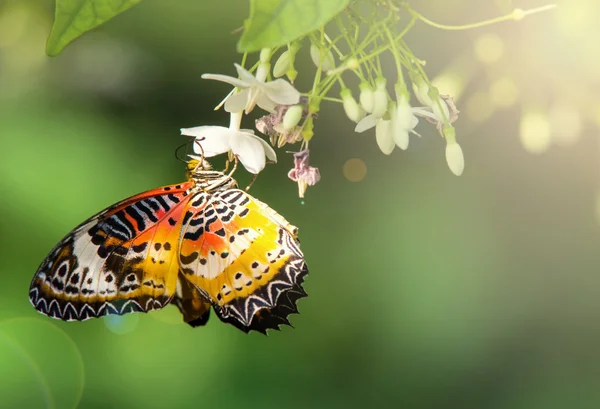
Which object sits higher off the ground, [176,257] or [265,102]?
[265,102]

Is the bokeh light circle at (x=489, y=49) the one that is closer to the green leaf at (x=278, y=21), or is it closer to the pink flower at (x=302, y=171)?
the pink flower at (x=302, y=171)

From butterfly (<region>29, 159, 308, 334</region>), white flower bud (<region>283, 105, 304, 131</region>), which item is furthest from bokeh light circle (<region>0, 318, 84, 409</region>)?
white flower bud (<region>283, 105, 304, 131</region>)

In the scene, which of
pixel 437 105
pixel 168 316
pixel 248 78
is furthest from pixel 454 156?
pixel 168 316

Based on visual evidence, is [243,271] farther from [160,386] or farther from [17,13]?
[17,13]

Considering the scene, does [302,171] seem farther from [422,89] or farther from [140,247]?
[140,247]

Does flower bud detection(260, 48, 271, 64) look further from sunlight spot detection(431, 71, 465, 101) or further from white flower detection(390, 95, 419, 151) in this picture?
sunlight spot detection(431, 71, 465, 101)

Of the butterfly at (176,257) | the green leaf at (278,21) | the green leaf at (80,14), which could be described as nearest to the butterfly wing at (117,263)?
the butterfly at (176,257)
